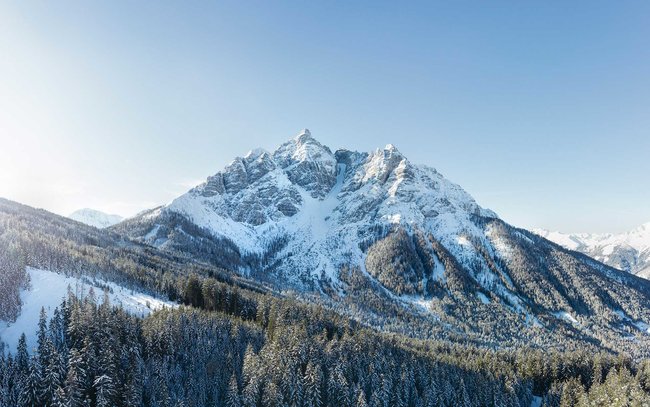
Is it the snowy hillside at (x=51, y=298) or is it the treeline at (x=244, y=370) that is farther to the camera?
the snowy hillside at (x=51, y=298)

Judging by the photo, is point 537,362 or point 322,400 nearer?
point 322,400

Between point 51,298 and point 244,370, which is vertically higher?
point 51,298

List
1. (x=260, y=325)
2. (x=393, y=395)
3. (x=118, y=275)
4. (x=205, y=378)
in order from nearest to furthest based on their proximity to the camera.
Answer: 1. (x=205, y=378)
2. (x=393, y=395)
3. (x=260, y=325)
4. (x=118, y=275)

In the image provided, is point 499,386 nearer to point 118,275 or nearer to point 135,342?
point 135,342

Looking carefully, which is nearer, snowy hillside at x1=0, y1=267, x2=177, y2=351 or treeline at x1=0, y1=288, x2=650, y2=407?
treeline at x1=0, y1=288, x2=650, y2=407

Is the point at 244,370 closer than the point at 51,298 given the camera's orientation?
Yes

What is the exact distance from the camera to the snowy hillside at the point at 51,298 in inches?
3708

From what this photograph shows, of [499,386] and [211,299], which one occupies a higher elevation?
[211,299]

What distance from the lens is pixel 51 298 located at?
112188 millimetres

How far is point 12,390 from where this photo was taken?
70875 mm

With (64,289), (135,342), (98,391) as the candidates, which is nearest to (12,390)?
(98,391)

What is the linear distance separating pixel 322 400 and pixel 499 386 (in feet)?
203

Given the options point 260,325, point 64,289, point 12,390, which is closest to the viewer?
point 12,390

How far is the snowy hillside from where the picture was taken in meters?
94.2
